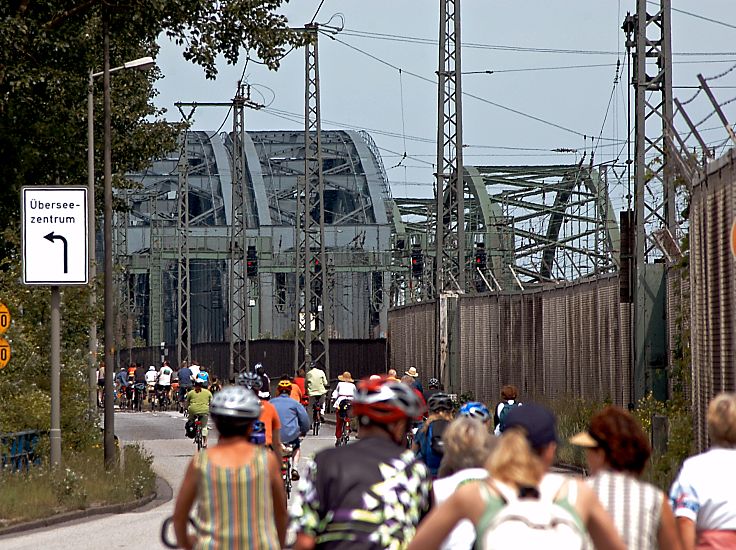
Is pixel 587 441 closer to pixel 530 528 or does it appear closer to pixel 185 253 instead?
pixel 530 528

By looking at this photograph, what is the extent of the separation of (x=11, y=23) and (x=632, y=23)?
969 centimetres

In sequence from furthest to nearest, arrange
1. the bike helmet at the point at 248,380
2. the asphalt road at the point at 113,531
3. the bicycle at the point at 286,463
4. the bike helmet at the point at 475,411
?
the bicycle at the point at 286,463 → the asphalt road at the point at 113,531 → the bike helmet at the point at 248,380 → the bike helmet at the point at 475,411

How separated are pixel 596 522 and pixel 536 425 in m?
0.49

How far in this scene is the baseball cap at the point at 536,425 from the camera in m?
5.93

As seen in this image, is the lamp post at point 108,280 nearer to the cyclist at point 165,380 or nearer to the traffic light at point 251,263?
the traffic light at point 251,263

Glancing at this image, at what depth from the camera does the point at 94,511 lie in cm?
2122

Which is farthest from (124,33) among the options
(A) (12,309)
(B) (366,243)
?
(B) (366,243)

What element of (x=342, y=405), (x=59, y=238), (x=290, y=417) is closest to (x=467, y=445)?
(x=290, y=417)

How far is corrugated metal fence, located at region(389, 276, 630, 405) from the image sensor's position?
3138 centimetres

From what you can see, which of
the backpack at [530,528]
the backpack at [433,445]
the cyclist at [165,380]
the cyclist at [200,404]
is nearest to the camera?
the backpack at [530,528]

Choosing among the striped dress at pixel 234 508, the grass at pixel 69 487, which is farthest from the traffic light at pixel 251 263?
the striped dress at pixel 234 508

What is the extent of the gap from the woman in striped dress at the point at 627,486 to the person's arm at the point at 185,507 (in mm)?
1708

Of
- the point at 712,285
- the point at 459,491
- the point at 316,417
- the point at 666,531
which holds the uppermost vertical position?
the point at 712,285

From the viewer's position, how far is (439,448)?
1121 cm
